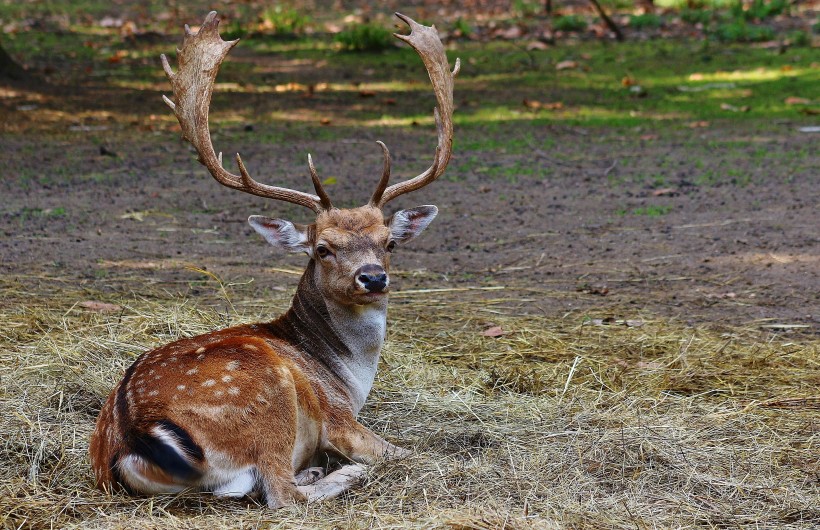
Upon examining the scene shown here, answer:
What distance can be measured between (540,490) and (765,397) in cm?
172

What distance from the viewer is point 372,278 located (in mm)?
4797

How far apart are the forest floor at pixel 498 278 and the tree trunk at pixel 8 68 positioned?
559 millimetres

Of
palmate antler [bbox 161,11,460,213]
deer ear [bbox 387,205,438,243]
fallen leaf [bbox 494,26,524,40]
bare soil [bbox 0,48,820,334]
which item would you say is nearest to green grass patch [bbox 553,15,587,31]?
fallen leaf [bbox 494,26,524,40]

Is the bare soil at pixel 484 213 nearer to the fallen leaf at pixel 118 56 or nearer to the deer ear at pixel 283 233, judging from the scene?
the deer ear at pixel 283 233

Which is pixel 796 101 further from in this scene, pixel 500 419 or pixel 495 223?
pixel 500 419

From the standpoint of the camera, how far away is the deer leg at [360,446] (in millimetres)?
4758

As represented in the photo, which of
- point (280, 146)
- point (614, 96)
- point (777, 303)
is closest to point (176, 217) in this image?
point (280, 146)

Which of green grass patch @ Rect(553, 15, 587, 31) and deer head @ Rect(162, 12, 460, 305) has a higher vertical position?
deer head @ Rect(162, 12, 460, 305)

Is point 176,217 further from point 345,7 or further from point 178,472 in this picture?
point 345,7

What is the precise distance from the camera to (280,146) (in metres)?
10.8

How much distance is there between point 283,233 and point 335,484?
4.06 feet

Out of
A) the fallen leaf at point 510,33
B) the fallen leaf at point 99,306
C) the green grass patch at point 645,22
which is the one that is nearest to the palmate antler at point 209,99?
the fallen leaf at point 99,306

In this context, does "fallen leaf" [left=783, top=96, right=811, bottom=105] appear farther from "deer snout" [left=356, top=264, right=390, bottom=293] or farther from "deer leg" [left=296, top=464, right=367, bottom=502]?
"deer leg" [left=296, top=464, right=367, bottom=502]

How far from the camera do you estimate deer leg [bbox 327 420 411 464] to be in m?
4.76
